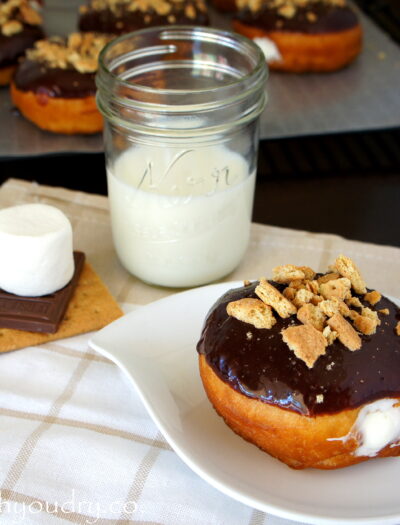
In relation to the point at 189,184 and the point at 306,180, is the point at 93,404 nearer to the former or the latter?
the point at 189,184

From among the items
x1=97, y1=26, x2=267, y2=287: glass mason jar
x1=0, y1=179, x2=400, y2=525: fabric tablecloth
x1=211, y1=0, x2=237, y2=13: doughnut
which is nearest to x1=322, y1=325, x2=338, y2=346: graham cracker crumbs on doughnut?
x1=0, y1=179, x2=400, y2=525: fabric tablecloth

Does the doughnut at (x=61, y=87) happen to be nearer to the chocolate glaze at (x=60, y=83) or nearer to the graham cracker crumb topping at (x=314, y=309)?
the chocolate glaze at (x=60, y=83)

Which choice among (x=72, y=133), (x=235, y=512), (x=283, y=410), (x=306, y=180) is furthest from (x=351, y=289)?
(x=72, y=133)

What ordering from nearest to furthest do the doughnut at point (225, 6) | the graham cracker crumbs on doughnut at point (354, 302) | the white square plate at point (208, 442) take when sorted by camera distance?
the white square plate at point (208, 442), the graham cracker crumbs on doughnut at point (354, 302), the doughnut at point (225, 6)

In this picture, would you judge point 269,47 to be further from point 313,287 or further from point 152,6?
point 313,287

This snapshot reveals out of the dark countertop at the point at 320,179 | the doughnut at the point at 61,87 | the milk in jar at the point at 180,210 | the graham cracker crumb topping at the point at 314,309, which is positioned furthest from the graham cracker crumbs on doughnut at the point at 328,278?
the doughnut at the point at 61,87
